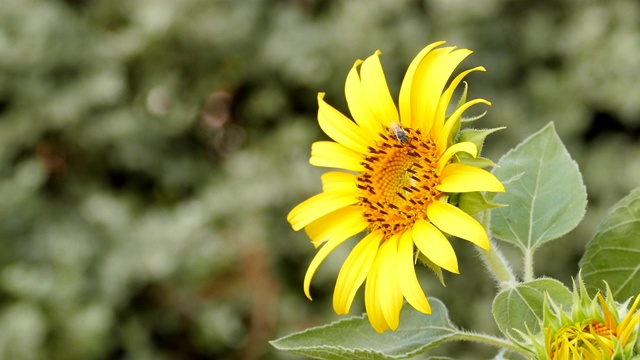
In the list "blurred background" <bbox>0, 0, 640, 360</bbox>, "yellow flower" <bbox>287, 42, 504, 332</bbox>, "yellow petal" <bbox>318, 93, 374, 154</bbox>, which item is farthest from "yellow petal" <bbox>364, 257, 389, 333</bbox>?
"blurred background" <bbox>0, 0, 640, 360</bbox>

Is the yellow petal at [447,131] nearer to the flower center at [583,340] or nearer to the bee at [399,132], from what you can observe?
the bee at [399,132]

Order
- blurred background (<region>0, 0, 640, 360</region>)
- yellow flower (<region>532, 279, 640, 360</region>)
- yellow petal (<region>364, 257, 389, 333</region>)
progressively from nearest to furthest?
1. yellow flower (<region>532, 279, 640, 360</region>)
2. yellow petal (<region>364, 257, 389, 333</region>)
3. blurred background (<region>0, 0, 640, 360</region>)

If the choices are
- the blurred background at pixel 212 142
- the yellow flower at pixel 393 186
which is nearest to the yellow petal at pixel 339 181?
the yellow flower at pixel 393 186

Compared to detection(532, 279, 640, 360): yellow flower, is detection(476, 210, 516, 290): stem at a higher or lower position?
higher

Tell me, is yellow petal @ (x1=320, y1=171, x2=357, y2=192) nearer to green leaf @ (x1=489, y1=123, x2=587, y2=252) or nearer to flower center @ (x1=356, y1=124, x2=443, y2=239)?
flower center @ (x1=356, y1=124, x2=443, y2=239)

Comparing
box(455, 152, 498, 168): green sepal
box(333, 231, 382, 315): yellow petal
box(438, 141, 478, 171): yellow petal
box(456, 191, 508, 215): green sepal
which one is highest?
box(438, 141, 478, 171): yellow petal

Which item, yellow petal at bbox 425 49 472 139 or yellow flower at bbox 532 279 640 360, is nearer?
Result: yellow flower at bbox 532 279 640 360
